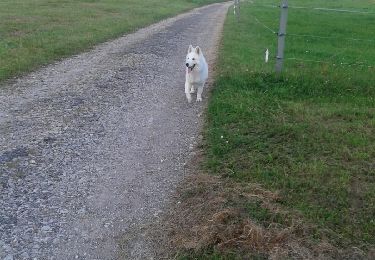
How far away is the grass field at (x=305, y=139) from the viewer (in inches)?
180

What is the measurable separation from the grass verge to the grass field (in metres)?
0.01

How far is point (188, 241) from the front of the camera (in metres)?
4.16

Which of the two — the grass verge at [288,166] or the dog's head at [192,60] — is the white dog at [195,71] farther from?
the grass verge at [288,166]

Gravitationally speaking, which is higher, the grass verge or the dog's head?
the dog's head

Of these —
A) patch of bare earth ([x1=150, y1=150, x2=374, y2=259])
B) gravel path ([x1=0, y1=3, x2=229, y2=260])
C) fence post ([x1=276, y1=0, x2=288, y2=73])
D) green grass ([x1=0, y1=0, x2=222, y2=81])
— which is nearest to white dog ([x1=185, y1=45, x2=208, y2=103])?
gravel path ([x1=0, y1=3, x2=229, y2=260])

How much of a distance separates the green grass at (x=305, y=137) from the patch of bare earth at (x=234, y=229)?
5.7 inches

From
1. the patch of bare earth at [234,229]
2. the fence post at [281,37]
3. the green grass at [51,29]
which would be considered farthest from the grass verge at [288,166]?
the green grass at [51,29]

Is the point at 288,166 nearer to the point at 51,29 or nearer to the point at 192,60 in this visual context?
the point at 192,60

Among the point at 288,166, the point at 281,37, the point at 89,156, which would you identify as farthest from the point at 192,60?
the point at 288,166

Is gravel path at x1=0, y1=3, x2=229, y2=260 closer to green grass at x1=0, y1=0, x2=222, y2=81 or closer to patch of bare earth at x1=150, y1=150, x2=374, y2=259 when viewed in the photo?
patch of bare earth at x1=150, y1=150, x2=374, y2=259

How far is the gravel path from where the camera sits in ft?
14.2

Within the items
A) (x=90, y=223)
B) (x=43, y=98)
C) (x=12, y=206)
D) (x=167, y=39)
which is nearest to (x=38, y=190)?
(x=12, y=206)

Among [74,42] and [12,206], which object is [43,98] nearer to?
[12,206]

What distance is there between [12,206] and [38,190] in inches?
16.6
